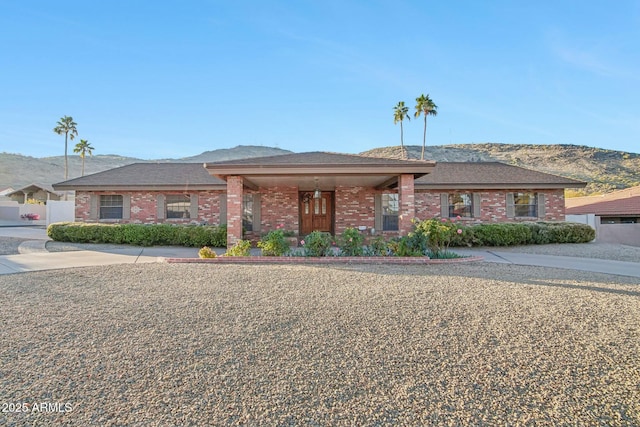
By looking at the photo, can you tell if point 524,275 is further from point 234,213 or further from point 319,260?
point 234,213

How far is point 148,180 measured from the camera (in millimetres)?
15305

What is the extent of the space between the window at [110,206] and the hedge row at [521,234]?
14360 millimetres

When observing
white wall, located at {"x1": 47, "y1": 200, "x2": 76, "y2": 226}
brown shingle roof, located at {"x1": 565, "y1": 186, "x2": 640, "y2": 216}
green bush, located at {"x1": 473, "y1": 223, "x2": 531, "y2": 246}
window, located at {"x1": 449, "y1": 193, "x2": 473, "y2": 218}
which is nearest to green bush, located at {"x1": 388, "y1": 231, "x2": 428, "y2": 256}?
green bush, located at {"x1": 473, "y1": 223, "x2": 531, "y2": 246}

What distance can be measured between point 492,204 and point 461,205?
53.2 inches

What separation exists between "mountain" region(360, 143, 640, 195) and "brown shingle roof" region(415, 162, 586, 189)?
23.2 meters

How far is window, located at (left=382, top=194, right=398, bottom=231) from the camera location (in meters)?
14.5

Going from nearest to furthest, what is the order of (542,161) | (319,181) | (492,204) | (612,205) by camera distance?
1. (319,181)
2. (492,204)
3. (612,205)
4. (542,161)

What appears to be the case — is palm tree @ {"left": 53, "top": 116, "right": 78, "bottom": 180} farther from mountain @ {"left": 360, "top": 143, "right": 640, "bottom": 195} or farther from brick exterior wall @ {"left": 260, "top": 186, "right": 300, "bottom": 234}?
mountain @ {"left": 360, "top": 143, "right": 640, "bottom": 195}

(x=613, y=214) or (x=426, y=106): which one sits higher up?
(x=426, y=106)

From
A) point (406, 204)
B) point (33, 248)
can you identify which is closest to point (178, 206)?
point (33, 248)

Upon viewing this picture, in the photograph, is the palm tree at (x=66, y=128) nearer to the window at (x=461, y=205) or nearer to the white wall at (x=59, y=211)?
the white wall at (x=59, y=211)

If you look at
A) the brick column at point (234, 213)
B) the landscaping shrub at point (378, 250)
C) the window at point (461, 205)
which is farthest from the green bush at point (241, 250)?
the window at point (461, 205)

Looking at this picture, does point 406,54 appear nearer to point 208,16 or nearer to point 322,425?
point 208,16

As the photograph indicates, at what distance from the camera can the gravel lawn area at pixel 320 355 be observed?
2.45 metres
